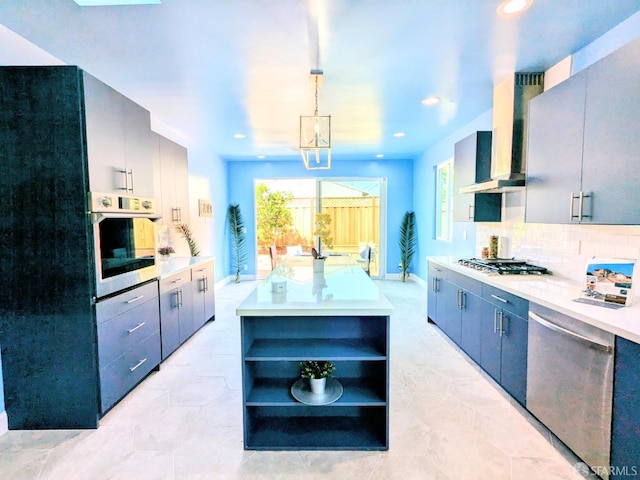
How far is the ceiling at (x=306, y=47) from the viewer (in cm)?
187

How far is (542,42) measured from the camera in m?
2.23

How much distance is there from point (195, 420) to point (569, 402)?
2359mm

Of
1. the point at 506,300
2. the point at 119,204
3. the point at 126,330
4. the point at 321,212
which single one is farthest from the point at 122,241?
the point at 321,212

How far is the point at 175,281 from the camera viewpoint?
319 centimetres

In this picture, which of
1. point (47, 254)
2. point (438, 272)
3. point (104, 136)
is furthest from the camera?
point (438, 272)

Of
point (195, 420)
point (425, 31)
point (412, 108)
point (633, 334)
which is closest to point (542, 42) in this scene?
point (425, 31)

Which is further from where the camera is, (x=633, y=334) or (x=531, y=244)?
(x=531, y=244)

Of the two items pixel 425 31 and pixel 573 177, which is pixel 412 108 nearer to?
pixel 425 31

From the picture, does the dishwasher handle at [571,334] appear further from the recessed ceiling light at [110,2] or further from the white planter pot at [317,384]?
the recessed ceiling light at [110,2]

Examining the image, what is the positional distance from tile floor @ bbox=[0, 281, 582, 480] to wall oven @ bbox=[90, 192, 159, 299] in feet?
3.07

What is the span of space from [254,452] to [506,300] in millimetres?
2050

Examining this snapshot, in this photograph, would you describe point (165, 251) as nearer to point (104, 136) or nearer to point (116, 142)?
point (116, 142)

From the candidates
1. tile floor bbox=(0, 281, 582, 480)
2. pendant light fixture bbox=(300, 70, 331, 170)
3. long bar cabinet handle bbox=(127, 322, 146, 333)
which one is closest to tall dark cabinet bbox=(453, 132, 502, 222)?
pendant light fixture bbox=(300, 70, 331, 170)

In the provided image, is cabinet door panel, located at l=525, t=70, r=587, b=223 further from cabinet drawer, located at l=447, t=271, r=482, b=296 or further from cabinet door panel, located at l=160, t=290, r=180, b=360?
cabinet door panel, located at l=160, t=290, r=180, b=360
